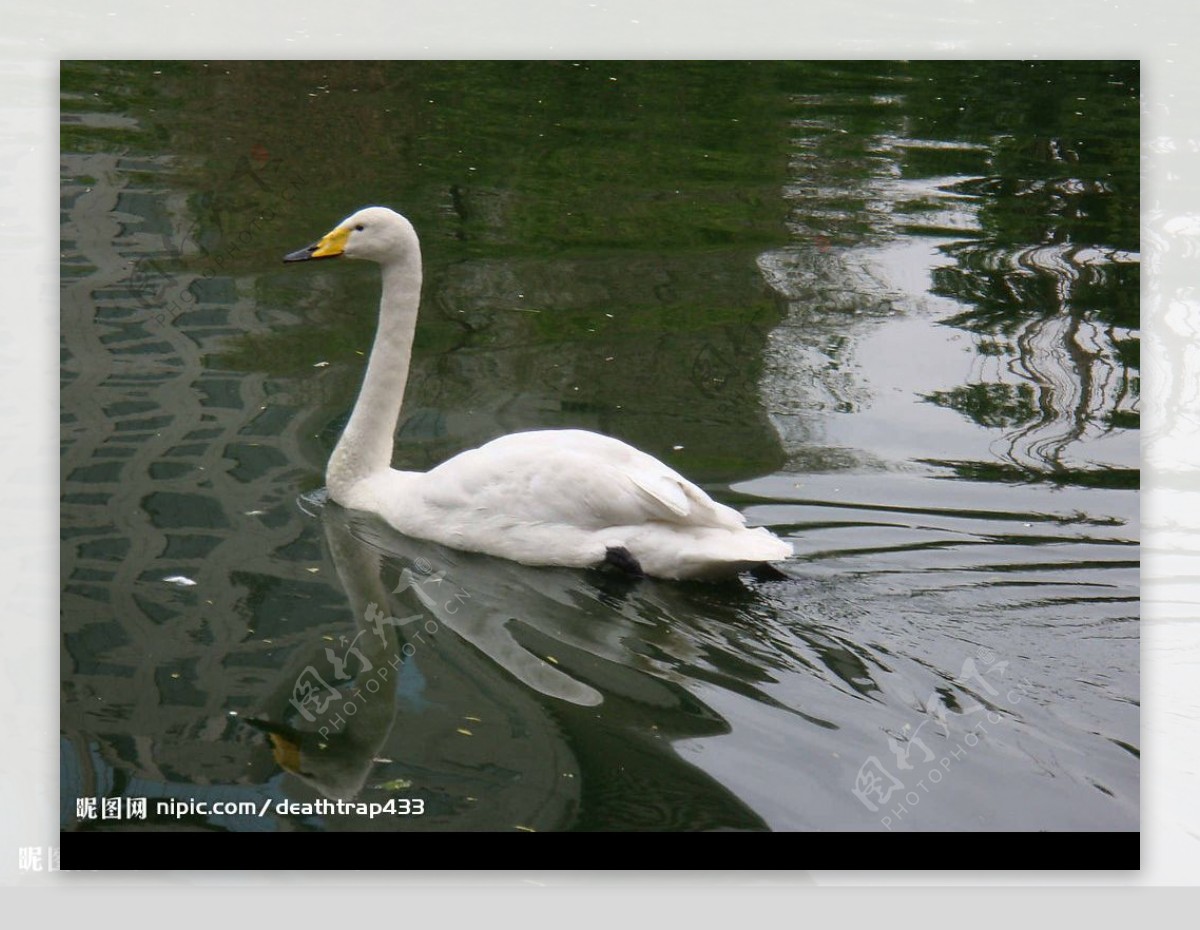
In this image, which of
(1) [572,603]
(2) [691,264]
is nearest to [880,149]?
(2) [691,264]

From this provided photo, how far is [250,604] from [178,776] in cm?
105

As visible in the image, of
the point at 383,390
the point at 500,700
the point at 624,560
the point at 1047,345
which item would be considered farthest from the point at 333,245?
the point at 1047,345

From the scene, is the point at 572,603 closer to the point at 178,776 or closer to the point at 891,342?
the point at 178,776

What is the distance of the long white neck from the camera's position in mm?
7203

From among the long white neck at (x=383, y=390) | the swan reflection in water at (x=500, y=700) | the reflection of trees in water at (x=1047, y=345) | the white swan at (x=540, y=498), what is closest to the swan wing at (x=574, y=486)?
the white swan at (x=540, y=498)

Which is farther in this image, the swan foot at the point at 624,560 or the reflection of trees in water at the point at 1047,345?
the reflection of trees in water at the point at 1047,345

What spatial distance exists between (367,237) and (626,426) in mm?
1599

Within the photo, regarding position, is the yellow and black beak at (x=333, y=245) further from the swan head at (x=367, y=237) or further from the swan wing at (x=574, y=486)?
the swan wing at (x=574, y=486)

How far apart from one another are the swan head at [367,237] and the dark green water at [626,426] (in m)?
0.98

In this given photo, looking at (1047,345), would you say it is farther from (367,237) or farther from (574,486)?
(367,237)

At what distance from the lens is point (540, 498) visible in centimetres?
661

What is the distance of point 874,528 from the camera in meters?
6.91

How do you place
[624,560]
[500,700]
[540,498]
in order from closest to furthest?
[500,700], [624,560], [540,498]

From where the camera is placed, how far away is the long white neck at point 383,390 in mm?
7203
